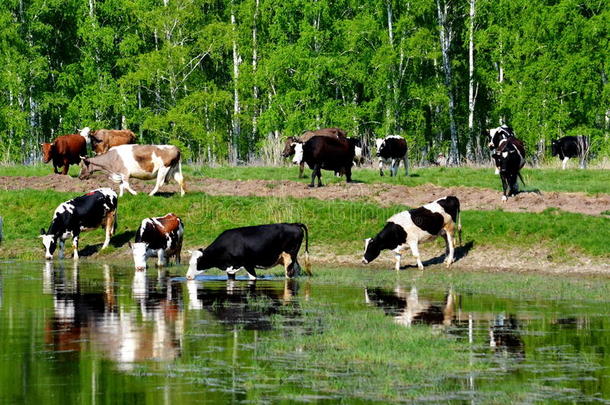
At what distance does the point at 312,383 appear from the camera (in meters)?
14.4

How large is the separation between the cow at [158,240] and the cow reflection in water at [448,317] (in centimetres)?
780

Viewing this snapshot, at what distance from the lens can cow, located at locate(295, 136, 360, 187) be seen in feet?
133

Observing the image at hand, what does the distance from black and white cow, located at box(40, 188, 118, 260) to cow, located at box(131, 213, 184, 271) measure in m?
3.29

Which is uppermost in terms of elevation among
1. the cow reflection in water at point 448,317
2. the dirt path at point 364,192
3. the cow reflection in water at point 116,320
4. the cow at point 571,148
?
the cow at point 571,148

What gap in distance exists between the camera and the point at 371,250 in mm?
30312

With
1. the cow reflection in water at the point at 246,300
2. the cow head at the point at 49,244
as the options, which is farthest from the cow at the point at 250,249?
the cow head at the point at 49,244

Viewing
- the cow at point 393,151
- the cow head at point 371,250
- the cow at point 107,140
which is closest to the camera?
the cow head at point 371,250

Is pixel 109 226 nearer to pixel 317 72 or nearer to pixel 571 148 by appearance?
pixel 571 148

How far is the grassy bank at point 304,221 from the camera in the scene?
3070 centimetres

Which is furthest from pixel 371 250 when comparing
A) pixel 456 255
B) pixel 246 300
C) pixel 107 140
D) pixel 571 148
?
pixel 571 148

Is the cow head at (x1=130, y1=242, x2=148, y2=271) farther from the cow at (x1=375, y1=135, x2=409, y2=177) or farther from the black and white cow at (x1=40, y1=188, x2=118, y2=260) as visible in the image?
the cow at (x1=375, y1=135, x2=409, y2=177)

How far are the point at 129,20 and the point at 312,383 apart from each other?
61995 millimetres

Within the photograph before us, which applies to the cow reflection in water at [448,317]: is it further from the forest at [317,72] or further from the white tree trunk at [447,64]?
the white tree trunk at [447,64]

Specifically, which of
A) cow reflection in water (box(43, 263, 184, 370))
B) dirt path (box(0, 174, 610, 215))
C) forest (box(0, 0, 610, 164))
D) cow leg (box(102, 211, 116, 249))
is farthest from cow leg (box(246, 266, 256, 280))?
forest (box(0, 0, 610, 164))
